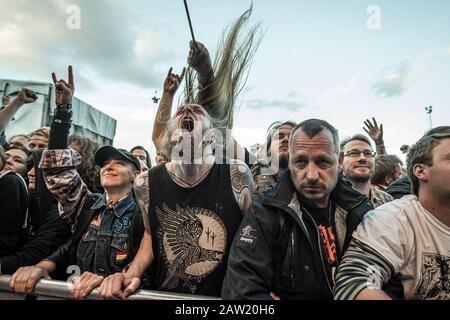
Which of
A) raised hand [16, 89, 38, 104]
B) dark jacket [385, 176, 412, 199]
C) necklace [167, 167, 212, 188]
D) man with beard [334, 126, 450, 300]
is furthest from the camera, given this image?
dark jacket [385, 176, 412, 199]

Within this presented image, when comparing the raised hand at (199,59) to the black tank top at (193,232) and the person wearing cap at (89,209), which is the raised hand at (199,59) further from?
the black tank top at (193,232)

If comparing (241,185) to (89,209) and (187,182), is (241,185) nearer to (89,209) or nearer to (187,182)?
(187,182)

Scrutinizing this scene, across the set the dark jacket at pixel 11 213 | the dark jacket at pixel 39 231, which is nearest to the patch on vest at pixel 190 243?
the dark jacket at pixel 39 231

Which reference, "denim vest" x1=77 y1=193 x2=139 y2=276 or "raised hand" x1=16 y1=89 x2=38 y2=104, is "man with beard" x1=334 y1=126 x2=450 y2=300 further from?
"raised hand" x1=16 y1=89 x2=38 y2=104

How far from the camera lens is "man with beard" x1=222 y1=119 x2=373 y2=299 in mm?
1379

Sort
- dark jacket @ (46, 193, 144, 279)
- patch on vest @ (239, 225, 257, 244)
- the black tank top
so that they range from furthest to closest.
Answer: dark jacket @ (46, 193, 144, 279) → the black tank top → patch on vest @ (239, 225, 257, 244)

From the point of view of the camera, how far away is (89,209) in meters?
2.08

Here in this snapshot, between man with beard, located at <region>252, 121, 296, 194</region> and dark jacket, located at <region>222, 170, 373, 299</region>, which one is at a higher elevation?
man with beard, located at <region>252, 121, 296, 194</region>

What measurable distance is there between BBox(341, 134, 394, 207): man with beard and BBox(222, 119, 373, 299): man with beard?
5.26ft

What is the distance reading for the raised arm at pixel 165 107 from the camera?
258 centimetres

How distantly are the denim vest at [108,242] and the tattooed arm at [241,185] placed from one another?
0.74 m

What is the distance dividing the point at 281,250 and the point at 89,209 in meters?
1.39

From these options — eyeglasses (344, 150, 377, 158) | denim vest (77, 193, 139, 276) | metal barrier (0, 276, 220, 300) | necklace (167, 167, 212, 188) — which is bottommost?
metal barrier (0, 276, 220, 300)

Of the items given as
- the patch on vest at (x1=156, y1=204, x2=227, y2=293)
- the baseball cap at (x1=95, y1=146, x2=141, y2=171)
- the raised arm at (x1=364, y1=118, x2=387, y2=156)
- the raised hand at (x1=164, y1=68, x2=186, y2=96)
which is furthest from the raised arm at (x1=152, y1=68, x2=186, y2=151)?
the raised arm at (x1=364, y1=118, x2=387, y2=156)
